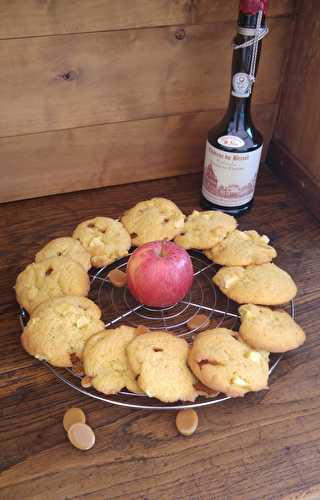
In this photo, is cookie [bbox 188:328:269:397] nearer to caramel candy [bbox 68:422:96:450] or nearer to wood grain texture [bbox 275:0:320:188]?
caramel candy [bbox 68:422:96:450]

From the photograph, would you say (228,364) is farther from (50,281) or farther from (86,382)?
(50,281)

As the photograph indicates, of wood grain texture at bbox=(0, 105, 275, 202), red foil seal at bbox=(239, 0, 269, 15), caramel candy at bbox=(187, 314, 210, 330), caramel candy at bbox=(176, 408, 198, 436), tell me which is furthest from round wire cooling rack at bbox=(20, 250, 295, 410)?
red foil seal at bbox=(239, 0, 269, 15)

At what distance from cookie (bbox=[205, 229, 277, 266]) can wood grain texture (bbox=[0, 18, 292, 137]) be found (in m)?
0.30

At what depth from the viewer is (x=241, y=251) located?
2.39ft

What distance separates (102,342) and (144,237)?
0.74 feet

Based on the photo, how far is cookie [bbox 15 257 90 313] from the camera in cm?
67

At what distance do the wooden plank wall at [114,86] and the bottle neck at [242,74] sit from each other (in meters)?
0.12

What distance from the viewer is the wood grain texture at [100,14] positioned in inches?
27.7

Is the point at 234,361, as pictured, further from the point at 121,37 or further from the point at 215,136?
the point at 121,37

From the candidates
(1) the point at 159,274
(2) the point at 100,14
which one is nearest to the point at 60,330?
(1) the point at 159,274

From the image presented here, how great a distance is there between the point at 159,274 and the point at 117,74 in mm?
386

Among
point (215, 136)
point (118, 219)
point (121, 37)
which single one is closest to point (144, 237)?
point (118, 219)

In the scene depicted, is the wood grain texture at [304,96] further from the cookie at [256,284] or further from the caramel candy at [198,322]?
the caramel candy at [198,322]

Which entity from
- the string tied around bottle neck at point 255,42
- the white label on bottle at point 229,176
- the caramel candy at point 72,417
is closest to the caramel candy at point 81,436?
the caramel candy at point 72,417
